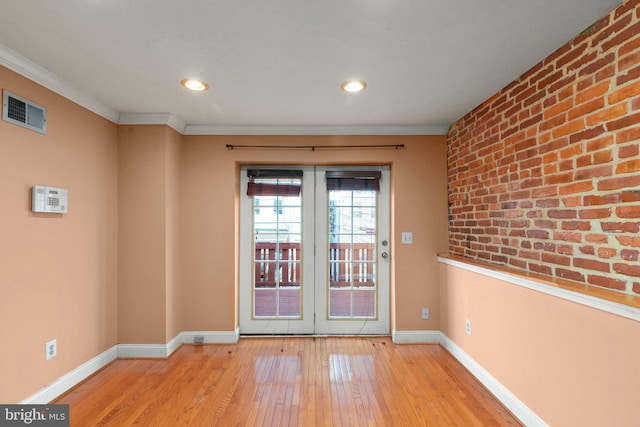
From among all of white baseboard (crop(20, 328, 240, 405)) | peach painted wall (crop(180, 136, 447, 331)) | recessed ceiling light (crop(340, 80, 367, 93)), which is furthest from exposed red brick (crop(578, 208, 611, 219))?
white baseboard (crop(20, 328, 240, 405))

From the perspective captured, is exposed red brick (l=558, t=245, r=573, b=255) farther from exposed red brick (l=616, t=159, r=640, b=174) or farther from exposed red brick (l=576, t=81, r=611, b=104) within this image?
exposed red brick (l=576, t=81, r=611, b=104)

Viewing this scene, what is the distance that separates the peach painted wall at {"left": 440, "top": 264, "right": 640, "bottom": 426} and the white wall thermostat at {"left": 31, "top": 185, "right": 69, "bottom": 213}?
3345mm

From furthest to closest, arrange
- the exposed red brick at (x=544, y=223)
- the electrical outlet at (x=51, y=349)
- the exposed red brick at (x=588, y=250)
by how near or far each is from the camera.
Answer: the electrical outlet at (x=51, y=349)
the exposed red brick at (x=544, y=223)
the exposed red brick at (x=588, y=250)

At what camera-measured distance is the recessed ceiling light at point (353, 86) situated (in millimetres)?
2342

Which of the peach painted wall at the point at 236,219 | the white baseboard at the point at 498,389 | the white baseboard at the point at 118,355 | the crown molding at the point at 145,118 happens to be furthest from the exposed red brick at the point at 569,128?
the white baseboard at the point at 118,355

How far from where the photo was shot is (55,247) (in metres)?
2.34

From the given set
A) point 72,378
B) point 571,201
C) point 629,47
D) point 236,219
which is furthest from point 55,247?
point 629,47

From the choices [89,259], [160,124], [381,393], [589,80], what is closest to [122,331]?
[89,259]

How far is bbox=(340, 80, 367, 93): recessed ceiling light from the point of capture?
2342mm

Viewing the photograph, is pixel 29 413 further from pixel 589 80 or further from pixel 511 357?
pixel 589 80

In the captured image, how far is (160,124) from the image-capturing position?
3080mm

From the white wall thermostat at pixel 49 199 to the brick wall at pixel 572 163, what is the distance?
338 centimetres

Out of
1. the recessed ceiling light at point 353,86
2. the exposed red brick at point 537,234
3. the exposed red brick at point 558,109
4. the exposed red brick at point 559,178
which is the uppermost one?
the recessed ceiling light at point 353,86

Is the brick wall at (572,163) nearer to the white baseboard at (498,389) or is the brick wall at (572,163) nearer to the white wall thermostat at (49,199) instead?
the white baseboard at (498,389)
